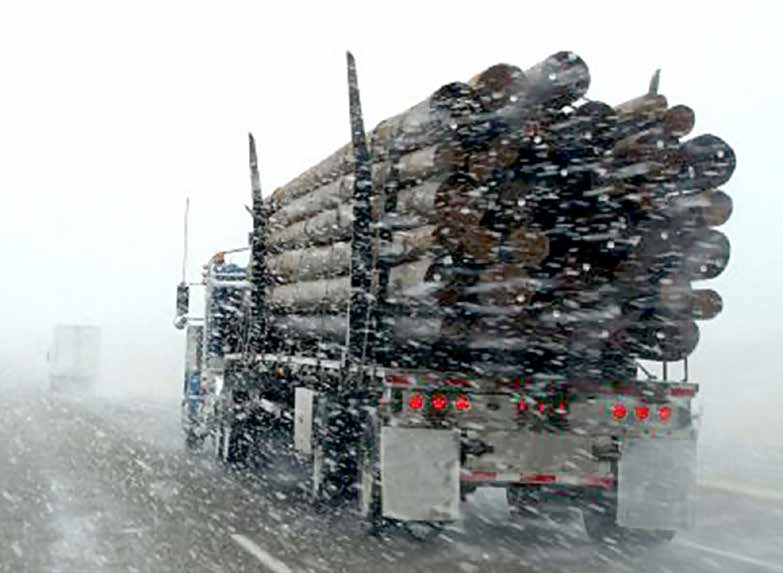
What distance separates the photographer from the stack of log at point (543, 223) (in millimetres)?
8844

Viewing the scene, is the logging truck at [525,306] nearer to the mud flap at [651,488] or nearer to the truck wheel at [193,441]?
the mud flap at [651,488]

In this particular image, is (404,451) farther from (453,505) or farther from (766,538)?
(766,538)

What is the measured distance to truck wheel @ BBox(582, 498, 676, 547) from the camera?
10.2 m

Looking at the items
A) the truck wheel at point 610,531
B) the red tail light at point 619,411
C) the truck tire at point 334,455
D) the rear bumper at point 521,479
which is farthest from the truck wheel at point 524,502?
the truck tire at point 334,455

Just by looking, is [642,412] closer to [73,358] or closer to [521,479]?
[521,479]

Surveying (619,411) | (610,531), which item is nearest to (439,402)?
(619,411)

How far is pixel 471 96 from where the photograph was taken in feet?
28.9

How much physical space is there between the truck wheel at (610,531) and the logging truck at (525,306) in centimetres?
2

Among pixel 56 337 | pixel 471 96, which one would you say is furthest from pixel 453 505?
pixel 56 337

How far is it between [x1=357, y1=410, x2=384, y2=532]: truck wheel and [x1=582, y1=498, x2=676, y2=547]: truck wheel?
6.23 ft

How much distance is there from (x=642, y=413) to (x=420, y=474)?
6.22 ft

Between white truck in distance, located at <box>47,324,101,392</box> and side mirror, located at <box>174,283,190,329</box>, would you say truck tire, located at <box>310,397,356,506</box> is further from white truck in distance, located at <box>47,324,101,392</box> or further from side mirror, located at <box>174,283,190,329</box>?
white truck in distance, located at <box>47,324,101,392</box>

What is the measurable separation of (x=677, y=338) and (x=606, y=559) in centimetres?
188

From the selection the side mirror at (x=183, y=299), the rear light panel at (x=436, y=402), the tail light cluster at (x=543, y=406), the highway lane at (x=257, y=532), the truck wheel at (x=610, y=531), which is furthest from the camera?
the side mirror at (x=183, y=299)
